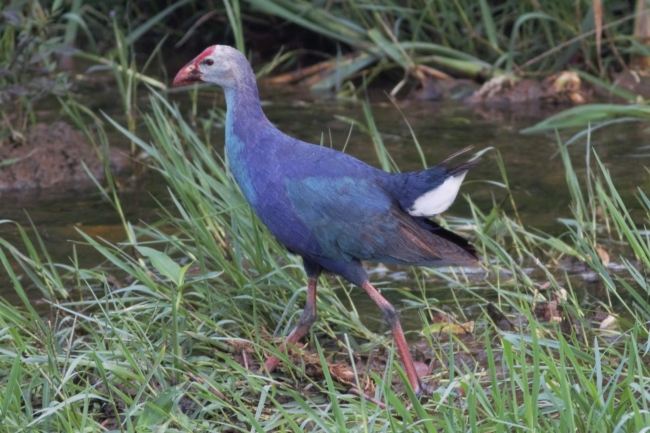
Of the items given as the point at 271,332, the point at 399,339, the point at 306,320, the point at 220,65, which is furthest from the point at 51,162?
the point at 399,339

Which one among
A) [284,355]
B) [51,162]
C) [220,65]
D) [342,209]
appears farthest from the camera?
[51,162]

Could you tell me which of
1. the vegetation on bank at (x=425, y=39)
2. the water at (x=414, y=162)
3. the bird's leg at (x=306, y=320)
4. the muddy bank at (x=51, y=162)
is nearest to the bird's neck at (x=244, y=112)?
the bird's leg at (x=306, y=320)

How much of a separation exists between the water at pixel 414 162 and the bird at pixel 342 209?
53 centimetres

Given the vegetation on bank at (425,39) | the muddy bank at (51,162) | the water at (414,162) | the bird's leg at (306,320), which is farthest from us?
the vegetation on bank at (425,39)

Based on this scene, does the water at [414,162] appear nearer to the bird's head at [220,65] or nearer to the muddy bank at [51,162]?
the muddy bank at [51,162]

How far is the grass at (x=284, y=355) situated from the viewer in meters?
2.24

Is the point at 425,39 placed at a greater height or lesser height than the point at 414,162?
greater

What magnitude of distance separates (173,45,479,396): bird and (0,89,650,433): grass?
0.16 meters

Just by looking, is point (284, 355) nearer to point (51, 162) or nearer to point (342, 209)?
point (342, 209)

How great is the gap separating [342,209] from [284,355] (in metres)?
0.46

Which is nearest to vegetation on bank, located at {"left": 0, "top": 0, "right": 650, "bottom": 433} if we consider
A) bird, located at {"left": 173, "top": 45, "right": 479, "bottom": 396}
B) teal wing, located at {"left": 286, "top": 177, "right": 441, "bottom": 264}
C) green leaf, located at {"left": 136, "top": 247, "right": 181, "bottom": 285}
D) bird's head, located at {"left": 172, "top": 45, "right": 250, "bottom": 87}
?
green leaf, located at {"left": 136, "top": 247, "right": 181, "bottom": 285}

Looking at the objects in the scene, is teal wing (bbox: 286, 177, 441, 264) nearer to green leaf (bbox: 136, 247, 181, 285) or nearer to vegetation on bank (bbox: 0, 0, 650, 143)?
green leaf (bbox: 136, 247, 181, 285)

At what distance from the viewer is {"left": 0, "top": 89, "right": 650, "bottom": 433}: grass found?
2.24 meters

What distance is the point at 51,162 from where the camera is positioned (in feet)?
17.0
